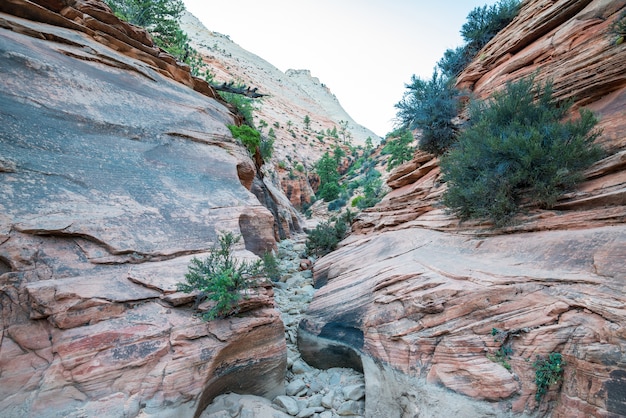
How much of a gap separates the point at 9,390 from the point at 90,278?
120 cm

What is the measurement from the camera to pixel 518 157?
445 cm

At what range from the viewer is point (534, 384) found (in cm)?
287

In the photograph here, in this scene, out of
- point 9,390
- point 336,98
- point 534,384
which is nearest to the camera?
point 9,390

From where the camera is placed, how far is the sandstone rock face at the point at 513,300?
2.79 metres

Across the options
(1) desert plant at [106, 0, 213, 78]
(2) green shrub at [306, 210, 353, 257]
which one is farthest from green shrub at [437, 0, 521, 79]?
(1) desert plant at [106, 0, 213, 78]

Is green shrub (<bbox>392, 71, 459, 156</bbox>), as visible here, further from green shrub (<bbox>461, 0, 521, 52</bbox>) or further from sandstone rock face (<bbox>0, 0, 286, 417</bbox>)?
sandstone rock face (<bbox>0, 0, 286, 417</bbox>)

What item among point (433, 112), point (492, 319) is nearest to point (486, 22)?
point (433, 112)

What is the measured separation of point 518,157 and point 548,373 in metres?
3.29

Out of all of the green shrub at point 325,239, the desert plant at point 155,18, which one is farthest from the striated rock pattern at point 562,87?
the desert plant at point 155,18

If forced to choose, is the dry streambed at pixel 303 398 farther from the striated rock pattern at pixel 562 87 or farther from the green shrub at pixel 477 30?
the green shrub at pixel 477 30

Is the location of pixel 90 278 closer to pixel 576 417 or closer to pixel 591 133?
pixel 576 417

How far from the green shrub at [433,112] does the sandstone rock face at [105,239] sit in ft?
Result: 18.0

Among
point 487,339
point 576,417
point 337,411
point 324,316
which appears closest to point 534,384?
point 576,417

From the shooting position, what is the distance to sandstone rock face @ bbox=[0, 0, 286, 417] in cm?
277
